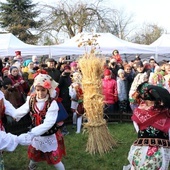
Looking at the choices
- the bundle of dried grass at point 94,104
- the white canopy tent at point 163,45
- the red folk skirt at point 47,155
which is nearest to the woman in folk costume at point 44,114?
the red folk skirt at point 47,155

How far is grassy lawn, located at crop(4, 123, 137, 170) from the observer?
5.38 meters

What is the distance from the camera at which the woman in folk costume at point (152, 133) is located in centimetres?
354

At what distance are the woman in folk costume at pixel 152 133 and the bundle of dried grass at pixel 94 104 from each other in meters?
2.44

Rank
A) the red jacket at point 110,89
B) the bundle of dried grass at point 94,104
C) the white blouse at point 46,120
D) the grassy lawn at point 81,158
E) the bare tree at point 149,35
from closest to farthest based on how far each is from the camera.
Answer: the white blouse at point 46,120
the grassy lawn at point 81,158
the bundle of dried grass at point 94,104
the red jacket at point 110,89
the bare tree at point 149,35

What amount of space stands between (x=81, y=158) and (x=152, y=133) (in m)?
2.46

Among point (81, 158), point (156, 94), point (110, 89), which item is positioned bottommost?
point (81, 158)

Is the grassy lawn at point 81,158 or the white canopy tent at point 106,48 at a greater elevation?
the white canopy tent at point 106,48

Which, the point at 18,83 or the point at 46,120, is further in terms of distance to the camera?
the point at 18,83

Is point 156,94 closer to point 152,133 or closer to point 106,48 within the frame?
point 152,133

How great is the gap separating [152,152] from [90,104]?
104 inches

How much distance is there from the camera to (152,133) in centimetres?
362

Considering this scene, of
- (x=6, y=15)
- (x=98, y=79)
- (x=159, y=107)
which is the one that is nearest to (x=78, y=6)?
(x=6, y=15)

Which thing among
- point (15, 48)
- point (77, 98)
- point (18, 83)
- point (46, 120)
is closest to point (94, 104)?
point (77, 98)

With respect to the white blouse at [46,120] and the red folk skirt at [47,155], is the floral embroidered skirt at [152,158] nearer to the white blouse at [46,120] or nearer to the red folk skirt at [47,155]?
the white blouse at [46,120]
